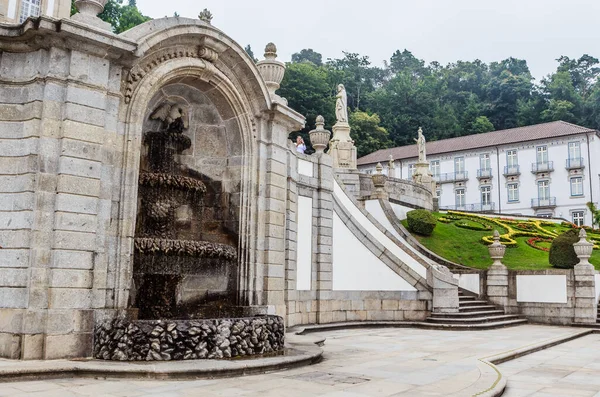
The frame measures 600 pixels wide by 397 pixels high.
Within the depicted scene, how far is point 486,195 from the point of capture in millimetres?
54562

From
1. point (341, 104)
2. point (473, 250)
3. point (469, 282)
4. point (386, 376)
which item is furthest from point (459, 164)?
point (386, 376)

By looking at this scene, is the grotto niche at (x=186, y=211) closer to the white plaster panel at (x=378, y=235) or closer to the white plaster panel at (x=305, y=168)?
the white plaster panel at (x=305, y=168)

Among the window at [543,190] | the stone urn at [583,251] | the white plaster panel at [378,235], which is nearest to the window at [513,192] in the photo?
the window at [543,190]

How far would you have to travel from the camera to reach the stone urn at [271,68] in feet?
35.8

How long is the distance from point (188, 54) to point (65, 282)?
4.13m

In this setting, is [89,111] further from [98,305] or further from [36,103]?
[98,305]

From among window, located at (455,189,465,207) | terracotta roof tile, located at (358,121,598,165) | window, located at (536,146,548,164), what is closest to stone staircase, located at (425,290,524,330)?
terracotta roof tile, located at (358,121,598,165)

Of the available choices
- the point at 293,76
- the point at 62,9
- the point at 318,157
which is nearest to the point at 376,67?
the point at 293,76

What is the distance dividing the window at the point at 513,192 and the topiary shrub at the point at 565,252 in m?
37.6

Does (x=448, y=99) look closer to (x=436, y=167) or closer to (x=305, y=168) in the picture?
(x=436, y=167)

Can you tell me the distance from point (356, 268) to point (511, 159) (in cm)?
4374

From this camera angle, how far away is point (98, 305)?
290 inches

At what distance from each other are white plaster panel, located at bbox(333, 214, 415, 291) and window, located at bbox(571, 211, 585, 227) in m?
40.7

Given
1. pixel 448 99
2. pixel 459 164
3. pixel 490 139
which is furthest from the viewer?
pixel 448 99
